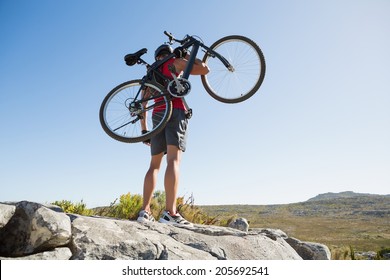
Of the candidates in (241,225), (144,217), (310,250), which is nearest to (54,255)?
(144,217)

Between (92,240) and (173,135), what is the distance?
1955 mm

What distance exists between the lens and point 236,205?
6475 centimetres

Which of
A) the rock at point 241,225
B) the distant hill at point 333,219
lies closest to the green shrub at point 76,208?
the rock at point 241,225

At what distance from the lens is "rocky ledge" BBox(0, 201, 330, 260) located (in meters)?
3.89

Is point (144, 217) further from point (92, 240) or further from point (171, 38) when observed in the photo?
point (171, 38)

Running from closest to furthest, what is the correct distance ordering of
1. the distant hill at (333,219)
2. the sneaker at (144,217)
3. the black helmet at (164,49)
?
1. the sneaker at (144,217)
2. the black helmet at (164,49)
3. the distant hill at (333,219)

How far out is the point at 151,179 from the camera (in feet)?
17.5

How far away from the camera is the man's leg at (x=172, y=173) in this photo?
521 cm

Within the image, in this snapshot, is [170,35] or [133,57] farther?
[170,35]

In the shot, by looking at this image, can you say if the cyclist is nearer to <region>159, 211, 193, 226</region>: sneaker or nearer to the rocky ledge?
<region>159, 211, 193, 226</region>: sneaker

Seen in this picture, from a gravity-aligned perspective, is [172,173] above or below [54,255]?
above

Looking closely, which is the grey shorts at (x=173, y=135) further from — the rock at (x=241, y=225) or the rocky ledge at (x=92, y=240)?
the rock at (x=241, y=225)

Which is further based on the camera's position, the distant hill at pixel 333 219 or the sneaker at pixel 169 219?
the distant hill at pixel 333 219

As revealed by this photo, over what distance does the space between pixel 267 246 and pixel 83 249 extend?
10.0 feet
